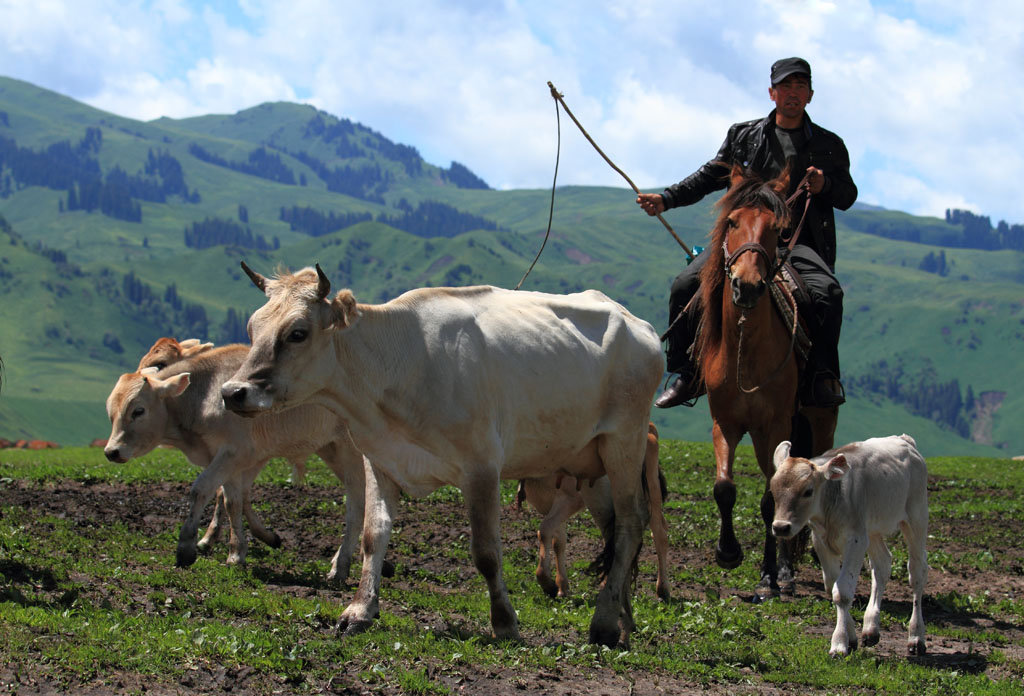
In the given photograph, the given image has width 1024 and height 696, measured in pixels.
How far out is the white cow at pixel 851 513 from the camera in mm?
10281

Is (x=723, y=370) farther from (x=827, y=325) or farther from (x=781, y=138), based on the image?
(x=781, y=138)

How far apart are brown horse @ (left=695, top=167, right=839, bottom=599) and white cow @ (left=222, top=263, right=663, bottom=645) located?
3.09 m

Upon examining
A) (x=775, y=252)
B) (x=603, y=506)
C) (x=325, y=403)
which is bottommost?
(x=603, y=506)

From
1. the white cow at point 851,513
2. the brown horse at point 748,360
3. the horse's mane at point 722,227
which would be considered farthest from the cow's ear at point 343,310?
the horse's mane at point 722,227

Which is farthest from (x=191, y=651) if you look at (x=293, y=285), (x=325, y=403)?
(x=293, y=285)

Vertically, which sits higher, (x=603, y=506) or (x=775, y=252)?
(x=775, y=252)

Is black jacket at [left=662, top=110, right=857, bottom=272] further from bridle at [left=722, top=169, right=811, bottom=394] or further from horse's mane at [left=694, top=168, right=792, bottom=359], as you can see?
horse's mane at [left=694, top=168, right=792, bottom=359]

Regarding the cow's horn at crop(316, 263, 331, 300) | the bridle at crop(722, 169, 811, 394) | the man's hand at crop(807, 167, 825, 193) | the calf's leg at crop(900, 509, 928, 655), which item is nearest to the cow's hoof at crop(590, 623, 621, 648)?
the calf's leg at crop(900, 509, 928, 655)

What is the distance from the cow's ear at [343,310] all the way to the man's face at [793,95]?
25.8 feet

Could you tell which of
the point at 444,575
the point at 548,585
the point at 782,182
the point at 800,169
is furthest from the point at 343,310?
the point at 800,169

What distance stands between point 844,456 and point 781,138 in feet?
18.4

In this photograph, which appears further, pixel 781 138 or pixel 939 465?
pixel 939 465

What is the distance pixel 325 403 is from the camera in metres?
9.07

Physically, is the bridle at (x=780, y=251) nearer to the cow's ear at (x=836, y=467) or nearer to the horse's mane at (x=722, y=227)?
the horse's mane at (x=722, y=227)
